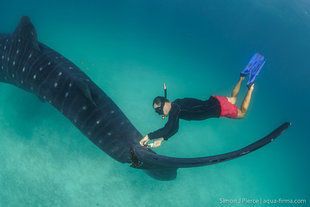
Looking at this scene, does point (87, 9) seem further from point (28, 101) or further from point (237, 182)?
point (237, 182)

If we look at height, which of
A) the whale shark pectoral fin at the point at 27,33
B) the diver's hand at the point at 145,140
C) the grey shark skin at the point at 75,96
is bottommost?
the diver's hand at the point at 145,140

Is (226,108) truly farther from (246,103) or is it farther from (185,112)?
(185,112)

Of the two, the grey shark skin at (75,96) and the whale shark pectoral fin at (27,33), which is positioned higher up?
the whale shark pectoral fin at (27,33)

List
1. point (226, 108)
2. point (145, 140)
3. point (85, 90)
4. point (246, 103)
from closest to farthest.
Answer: point (145, 140), point (85, 90), point (226, 108), point (246, 103)

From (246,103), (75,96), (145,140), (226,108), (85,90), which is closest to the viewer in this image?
(145,140)

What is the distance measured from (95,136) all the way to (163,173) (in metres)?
2.57

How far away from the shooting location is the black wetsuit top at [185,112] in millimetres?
5248

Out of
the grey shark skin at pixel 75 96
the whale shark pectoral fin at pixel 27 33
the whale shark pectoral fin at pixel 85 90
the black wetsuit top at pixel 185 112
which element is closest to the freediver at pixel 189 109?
the black wetsuit top at pixel 185 112

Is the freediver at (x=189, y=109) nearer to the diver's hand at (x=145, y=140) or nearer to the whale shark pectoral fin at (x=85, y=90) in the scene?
the diver's hand at (x=145, y=140)

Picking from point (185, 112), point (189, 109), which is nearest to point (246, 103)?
point (189, 109)

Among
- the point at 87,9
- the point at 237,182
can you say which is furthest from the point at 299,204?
the point at 87,9

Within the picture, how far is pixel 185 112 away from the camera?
6.03m

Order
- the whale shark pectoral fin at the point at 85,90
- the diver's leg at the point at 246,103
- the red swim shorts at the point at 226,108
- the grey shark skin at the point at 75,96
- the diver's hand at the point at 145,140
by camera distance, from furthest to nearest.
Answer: the diver's leg at the point at 246,103, the red swim shorts at the point at 226,108, the grey shark skin at the point at 75,96, the whale shark pectoral fin at the point at 85,90, the diver's hand at the point at 145,140

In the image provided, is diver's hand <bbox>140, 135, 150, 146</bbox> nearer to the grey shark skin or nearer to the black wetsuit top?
the black wetsuit top
